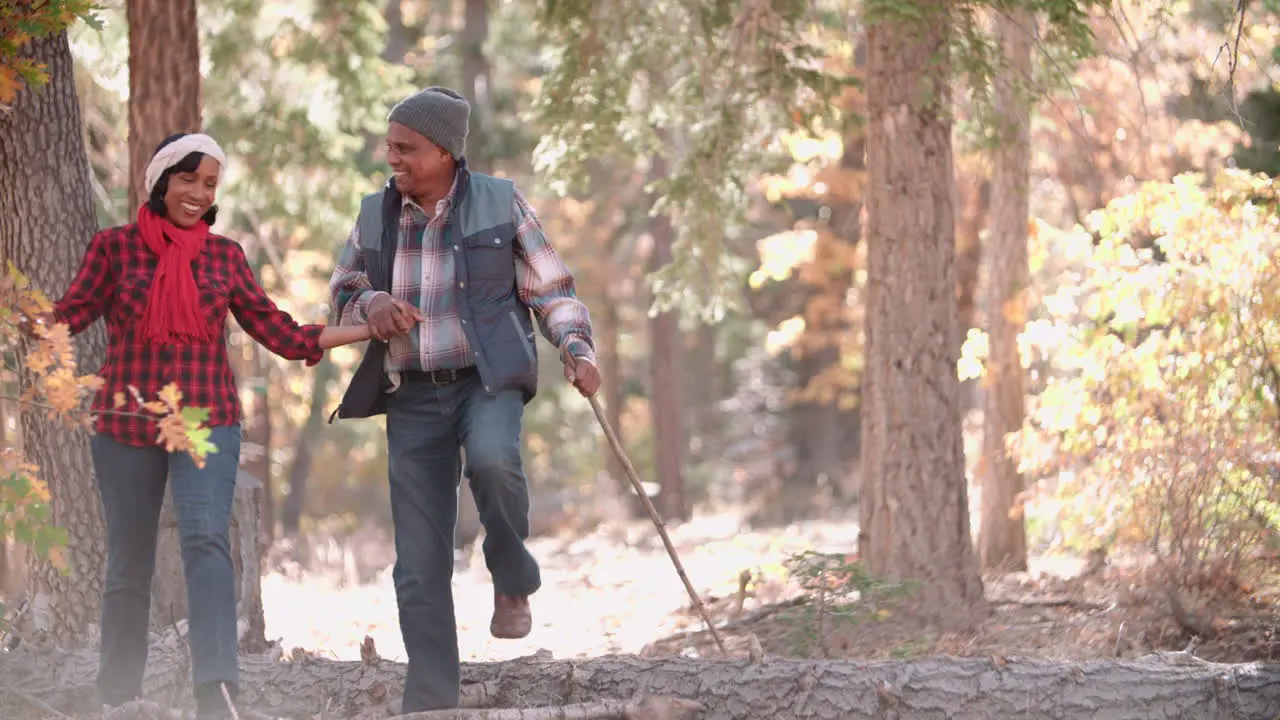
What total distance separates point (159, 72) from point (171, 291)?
2.97 meters

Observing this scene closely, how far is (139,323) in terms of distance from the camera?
15.1 ft

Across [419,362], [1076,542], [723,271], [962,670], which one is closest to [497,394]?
[419,362]

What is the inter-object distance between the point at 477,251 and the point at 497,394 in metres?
0.50

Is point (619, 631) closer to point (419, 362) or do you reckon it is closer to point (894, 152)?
point (894, 152)

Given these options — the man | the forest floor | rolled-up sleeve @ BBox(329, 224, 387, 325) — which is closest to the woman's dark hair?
rolled-up sleeve @ BBox(329, 224, 387, 325)

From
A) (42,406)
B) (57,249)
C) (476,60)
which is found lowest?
(42,406)

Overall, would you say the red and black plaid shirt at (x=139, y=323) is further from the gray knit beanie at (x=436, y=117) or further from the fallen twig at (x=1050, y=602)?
the fallen twig at (x=1050, y=602)

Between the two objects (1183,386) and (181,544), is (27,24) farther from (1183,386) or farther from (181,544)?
(1183,386)

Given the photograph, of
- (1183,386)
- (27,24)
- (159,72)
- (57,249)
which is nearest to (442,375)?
(27,24)

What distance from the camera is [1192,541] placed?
633 centimetres

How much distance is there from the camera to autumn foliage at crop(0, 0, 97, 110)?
487 centimetres

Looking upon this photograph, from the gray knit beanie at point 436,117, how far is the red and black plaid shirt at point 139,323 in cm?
76

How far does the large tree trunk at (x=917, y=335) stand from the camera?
7621 mm

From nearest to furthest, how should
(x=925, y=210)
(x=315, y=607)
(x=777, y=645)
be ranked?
(x=777, y=645), (x=925, y=210), (x=315, y=607)
